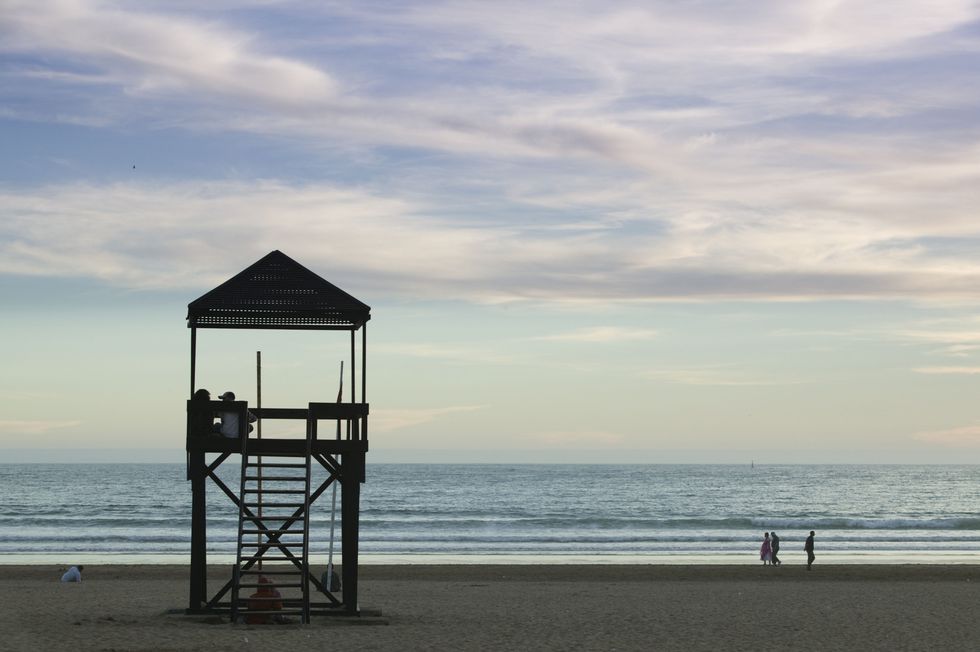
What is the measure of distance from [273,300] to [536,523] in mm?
40634

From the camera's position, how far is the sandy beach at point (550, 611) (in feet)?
50.6

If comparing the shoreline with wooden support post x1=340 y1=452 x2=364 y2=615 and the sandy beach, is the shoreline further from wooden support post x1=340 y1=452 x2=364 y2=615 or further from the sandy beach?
wooden support post x1=340 y1=452 x2=364 y2=615

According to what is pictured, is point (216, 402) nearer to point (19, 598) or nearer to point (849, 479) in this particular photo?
point (19, 598)

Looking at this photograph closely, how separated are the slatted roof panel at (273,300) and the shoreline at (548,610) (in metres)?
4.54

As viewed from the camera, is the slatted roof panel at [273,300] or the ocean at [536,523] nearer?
the slatted roof panel at [273,300]

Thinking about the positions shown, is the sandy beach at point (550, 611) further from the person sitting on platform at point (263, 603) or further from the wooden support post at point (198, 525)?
the wooden support post at point (198, 525)

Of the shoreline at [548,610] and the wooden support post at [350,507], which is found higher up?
the wooden support post at [350,507]

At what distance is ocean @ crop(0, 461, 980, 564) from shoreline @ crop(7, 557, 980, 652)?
599cm

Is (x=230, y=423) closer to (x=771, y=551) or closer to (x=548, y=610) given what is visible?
(x=548, y=610)

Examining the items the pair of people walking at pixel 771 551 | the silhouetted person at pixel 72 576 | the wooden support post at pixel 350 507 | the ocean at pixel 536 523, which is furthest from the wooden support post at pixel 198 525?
the pair of people walking at pixel 771 551

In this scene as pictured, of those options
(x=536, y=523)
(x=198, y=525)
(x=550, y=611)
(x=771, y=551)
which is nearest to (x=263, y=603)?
(x=198, y=525)

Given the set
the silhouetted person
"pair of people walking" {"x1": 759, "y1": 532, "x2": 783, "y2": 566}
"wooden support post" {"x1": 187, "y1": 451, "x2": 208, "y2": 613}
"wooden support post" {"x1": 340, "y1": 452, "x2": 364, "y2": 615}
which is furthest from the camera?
"pair of people walking" {"x1": 759, "y1": 532, "x2": 783, "y2": 566}

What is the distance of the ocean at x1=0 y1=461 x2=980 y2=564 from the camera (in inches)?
1542

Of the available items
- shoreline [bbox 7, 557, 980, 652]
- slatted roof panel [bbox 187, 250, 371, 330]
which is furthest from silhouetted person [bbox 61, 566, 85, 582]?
slatted roof panel [bbox 187, 250, 371, 330]
